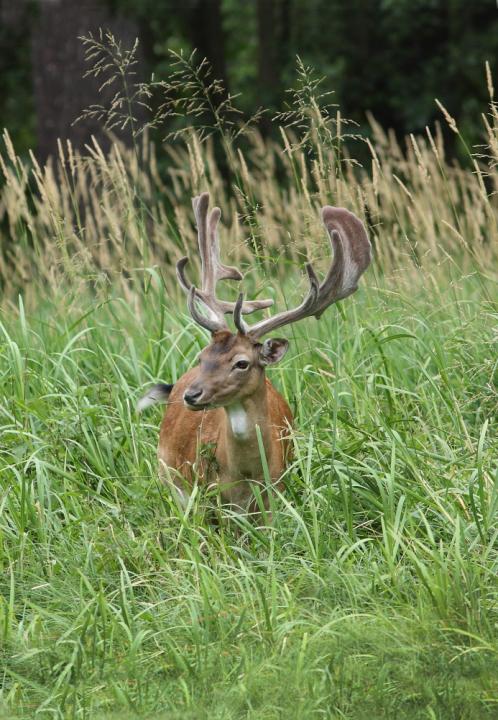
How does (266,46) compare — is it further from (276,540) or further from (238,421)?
(276,540)

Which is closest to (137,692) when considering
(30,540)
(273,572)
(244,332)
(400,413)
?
(273,572)

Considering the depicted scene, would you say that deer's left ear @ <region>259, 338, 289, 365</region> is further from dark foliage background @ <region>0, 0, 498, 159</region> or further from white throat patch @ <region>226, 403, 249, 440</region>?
dark foliage background @ <region>0, 0, 498, 159</region>

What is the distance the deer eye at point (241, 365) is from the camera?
16.5ft

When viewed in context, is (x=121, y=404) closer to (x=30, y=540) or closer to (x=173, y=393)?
(x=173, y=393)

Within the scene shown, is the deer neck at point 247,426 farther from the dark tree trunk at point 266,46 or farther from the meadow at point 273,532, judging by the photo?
the dark tree trunk at point 266,46

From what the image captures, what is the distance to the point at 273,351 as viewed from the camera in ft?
16.9

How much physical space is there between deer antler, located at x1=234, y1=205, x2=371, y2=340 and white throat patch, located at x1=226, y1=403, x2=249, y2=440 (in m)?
0.30

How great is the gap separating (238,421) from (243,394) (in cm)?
12

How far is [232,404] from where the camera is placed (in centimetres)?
508

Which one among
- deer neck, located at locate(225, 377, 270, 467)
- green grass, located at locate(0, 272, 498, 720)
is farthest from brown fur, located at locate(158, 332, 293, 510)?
green grass, located at locate(0, 272, 498, 720)

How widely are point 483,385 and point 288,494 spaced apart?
46.7 inches

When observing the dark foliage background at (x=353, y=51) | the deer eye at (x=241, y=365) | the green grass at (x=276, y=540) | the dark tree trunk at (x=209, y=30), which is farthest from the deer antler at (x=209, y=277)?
the dark tree trunk at (x=209, y=30)

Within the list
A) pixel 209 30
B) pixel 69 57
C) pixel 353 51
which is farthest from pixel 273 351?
pixel 353 51

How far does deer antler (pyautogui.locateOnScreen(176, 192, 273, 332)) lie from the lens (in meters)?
5.21
